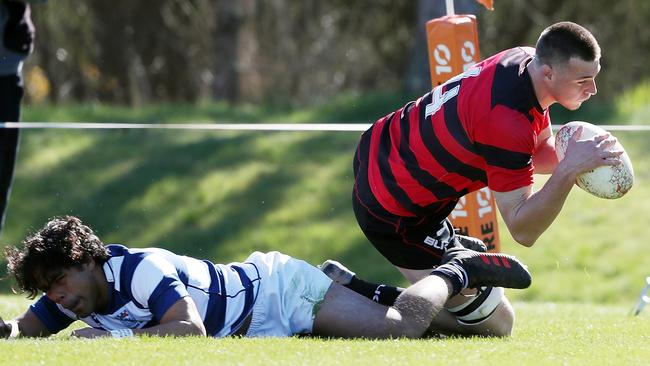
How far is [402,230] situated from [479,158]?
0.65 meters

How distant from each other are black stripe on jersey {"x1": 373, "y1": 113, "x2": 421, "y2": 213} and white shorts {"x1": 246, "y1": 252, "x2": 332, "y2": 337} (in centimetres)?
54

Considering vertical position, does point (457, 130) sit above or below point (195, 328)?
above

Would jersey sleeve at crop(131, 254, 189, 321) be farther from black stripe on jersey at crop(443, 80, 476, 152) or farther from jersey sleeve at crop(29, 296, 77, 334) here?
black stripe on jersey at crop(443, 80, 476, 152)

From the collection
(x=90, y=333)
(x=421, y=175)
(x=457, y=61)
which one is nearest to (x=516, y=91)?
(x=421, y=175)

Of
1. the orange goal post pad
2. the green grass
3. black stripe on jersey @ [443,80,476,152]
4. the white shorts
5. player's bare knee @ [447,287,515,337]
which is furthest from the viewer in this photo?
the orange goal post pad

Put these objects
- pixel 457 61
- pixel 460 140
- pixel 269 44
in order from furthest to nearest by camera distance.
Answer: pixel 269 44
pixel 457 61
pixel 460 140

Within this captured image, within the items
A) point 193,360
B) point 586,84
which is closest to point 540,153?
point 586,84

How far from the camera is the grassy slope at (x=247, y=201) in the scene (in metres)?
11.2

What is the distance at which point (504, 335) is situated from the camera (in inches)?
223

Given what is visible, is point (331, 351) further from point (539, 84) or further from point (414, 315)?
point (539, 84)

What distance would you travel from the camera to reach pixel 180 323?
16.4 ft

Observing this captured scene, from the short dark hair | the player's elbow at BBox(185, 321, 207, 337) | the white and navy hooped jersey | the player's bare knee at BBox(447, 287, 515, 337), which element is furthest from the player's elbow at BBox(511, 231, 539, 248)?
the player's elbow at BBox(185, 321, 207, 337)

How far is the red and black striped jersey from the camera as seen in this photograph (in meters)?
5.04

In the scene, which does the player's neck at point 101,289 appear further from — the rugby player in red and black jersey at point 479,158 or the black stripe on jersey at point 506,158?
the black stripe on jersey at point 506,158
